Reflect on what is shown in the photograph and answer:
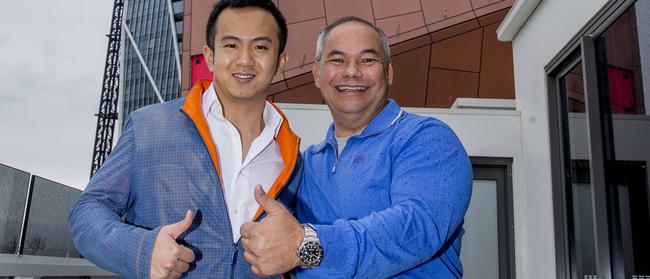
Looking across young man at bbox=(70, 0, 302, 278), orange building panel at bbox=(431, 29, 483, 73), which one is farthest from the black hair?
orange building panel at bbox=(431, 29, 483, 73)

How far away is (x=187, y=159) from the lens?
5.09 ft

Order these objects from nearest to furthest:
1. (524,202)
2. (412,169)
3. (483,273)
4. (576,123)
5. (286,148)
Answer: (412,169), (286,148), (576,123), (524,202), (483,273)

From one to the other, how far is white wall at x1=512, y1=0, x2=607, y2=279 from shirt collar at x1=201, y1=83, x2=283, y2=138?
240 cm

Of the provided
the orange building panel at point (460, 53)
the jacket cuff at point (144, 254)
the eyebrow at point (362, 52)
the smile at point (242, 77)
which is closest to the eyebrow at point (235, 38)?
the smile at point (242, 77)

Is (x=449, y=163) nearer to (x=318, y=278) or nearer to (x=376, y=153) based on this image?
(x=376, y=153)

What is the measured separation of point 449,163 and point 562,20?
287 centimetres

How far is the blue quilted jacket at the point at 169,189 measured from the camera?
1477 millimetres

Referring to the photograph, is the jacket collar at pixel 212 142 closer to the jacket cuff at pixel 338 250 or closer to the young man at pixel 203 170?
the young man at pixel 203 170

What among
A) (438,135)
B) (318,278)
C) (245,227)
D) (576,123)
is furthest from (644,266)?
(245,227)

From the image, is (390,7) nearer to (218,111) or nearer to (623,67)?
(623,67)

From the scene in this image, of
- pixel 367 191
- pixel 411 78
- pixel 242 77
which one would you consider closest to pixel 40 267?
pixel 242 77

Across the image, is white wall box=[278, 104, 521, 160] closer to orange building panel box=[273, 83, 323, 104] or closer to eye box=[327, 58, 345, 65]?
orange building panel box=[273, 83, 323, 104]

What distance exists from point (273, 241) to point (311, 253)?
0.08 m

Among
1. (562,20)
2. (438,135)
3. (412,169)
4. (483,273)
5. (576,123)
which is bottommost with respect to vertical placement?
(483,273)
